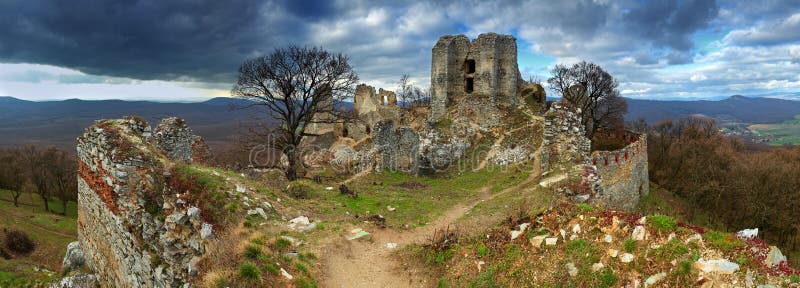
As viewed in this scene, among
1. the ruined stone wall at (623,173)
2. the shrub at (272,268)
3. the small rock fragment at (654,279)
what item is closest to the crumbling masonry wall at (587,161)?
the ruined stone wall at (623,173)

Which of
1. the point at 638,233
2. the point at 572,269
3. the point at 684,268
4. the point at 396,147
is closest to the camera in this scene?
the point at 684,268

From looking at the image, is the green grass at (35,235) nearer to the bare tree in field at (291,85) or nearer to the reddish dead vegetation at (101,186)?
the reddish dead vegetation at (101,186)

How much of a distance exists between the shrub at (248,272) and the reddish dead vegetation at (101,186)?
5870mm

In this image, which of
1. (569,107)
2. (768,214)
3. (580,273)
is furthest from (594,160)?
(768,214)

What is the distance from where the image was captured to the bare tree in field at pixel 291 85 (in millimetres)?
22469

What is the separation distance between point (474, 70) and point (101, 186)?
86.7 feet

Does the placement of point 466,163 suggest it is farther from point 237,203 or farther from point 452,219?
point 237,203

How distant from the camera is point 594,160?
16297 mm

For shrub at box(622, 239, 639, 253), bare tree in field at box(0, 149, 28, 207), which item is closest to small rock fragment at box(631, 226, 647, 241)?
shrub at box(622, 239, 639, 253)

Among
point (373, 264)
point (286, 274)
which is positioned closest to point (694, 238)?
point (373, 264)

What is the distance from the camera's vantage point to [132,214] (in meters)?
10.6

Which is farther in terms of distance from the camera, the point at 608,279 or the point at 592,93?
the point at 592,93

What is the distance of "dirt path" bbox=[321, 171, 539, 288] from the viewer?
9367 millimetres

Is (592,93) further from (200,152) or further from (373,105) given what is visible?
(200,152)
